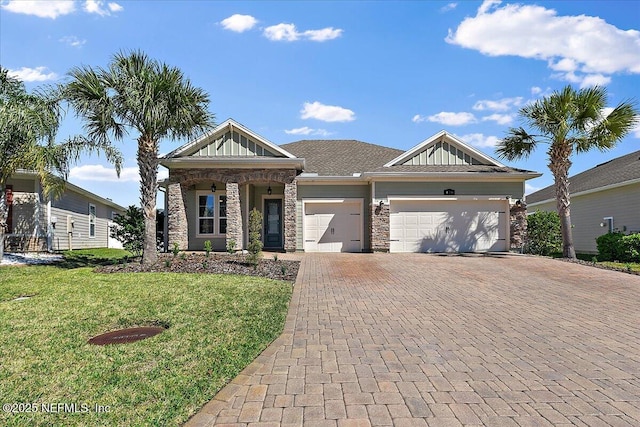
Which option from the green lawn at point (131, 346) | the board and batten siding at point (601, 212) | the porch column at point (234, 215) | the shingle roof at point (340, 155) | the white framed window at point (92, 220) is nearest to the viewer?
the green lawn at point (131, 346)

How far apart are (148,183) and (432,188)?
11073mm

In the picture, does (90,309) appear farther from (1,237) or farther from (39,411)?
(1,237)

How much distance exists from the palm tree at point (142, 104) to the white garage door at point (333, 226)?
6573 millimetres

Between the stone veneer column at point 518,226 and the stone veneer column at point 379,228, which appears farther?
the stone veneer column at point 518,226

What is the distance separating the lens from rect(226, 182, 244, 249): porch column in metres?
15.7

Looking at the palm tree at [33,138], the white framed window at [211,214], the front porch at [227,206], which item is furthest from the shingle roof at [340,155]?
the palm tree at [33,138]

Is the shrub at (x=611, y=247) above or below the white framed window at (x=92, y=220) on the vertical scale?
below

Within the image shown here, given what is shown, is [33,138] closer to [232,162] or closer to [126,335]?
[232,162]

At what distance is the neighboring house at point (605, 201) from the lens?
55.8 feet

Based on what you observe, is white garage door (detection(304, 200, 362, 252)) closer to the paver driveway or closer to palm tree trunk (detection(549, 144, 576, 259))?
palm tree trunk (detection(549, 144, 576, 259))

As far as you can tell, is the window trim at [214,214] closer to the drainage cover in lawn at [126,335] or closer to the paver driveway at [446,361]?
the paver driveway at [446,361]

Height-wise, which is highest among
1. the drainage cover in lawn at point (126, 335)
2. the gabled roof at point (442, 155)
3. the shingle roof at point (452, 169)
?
the gabled roof at point (442, 155)

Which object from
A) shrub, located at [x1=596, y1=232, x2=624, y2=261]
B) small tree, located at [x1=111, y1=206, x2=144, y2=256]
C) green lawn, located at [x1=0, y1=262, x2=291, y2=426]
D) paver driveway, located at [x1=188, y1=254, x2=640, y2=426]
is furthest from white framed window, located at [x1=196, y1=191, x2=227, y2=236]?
shrub, located at [x1=596, y1=232, x2=624, y2=261]

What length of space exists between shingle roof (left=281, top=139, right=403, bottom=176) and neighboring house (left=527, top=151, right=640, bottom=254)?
10066 mm
